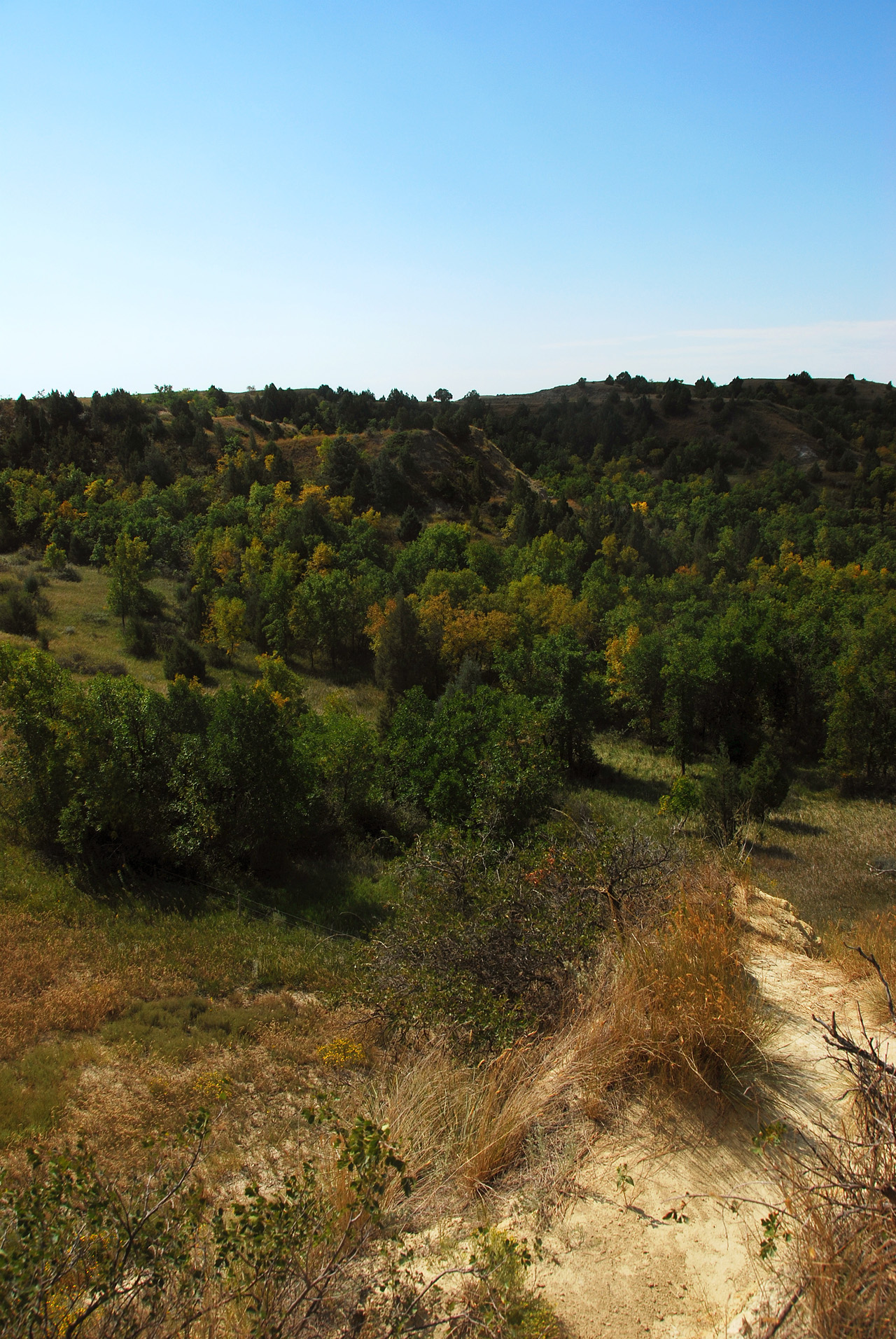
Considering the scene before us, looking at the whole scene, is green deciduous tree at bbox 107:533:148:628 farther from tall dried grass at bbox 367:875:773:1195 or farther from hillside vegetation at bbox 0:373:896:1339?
tall dried grass at bbox 367:875:773:1195

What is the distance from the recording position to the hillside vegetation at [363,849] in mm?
3699

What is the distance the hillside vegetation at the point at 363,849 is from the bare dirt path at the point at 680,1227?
22 centimetres

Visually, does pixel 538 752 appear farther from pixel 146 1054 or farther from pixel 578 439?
pixel 578 439

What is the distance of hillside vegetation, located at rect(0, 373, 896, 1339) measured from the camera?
3.70 meters

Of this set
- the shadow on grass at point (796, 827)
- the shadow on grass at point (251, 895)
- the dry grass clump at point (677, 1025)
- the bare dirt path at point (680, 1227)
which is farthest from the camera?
the shadow on grass at point (796, 827)

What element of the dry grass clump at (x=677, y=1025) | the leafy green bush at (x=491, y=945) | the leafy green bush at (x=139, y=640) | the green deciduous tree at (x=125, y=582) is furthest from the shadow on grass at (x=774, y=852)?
the green deciduous tree at (x=125, y=582)

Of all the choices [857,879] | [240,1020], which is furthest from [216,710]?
[857,879]

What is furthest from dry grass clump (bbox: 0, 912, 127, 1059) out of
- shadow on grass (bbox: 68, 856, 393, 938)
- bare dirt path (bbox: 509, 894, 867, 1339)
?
bare dirt path (bbox: 509, 894, 867, 1339)

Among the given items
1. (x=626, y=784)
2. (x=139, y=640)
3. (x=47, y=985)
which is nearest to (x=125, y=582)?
(x=139, y=640)

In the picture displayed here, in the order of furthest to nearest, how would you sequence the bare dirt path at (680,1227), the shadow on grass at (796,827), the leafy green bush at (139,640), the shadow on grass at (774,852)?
the leafy green bush at (139,640)
the shadow on grass at (796,827)
the shadow on grass at (774,852)
the bare dirt path at (680,1227)

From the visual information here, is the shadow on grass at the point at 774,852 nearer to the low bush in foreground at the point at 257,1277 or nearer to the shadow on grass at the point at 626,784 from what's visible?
the shadow on grass at the point at 626,784

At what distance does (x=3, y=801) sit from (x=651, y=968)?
15.7m

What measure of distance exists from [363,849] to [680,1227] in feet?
58.9

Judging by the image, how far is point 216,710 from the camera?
1958 centimetres
